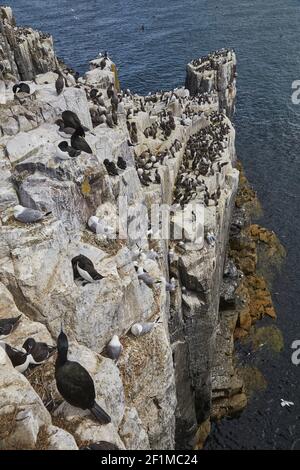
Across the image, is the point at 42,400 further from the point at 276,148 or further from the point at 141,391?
the point at 276,148

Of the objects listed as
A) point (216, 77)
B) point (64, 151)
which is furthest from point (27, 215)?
point (216, 77)

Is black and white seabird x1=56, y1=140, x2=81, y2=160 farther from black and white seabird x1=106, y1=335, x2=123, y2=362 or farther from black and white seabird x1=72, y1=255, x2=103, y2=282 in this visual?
black and white seabird x1=106, y1=335, x2=123, y2=362

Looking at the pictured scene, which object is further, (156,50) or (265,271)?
(156,50)

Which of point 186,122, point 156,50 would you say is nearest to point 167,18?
point 156,50

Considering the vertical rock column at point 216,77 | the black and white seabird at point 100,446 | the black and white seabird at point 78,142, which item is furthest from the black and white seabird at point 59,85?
the vertical rock column at point 216,77

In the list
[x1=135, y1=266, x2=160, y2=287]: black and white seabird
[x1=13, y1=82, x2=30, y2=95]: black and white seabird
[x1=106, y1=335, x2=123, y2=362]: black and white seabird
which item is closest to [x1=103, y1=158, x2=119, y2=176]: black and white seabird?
[x1=135, y1=266, x2=160, y2=287]: black and white seabird

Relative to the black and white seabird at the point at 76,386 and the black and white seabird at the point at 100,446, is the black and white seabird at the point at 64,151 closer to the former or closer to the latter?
the black and white seabird at the point at 76,386
